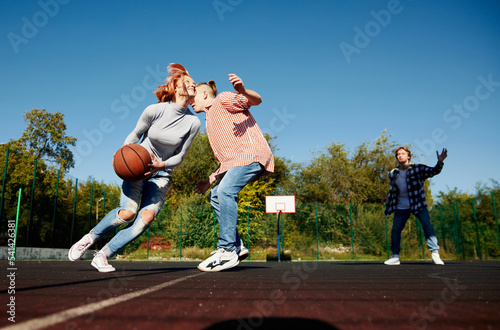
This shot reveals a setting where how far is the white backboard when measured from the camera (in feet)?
41.1

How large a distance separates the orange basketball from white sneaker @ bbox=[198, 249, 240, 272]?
1017mm

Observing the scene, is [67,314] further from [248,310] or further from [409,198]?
[409,198]

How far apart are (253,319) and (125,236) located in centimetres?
239

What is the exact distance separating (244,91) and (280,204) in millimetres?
9642

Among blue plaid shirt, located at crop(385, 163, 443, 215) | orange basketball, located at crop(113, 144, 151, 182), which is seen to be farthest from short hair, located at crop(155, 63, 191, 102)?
blue plaid shirt, located at crop(385, 163, 443, 215)

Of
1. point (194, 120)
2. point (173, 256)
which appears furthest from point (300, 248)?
point (194, 120)

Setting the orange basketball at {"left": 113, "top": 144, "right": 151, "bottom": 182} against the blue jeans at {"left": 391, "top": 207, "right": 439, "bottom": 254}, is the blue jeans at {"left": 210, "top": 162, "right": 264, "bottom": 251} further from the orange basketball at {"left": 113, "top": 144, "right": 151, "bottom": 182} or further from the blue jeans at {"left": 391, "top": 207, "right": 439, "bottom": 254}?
the blue jeans at {"left": 391, "top": 207, "right": 439, "bottom": 254}

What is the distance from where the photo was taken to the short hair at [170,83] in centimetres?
370

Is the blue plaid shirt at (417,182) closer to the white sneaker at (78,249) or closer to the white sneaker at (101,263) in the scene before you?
the white sneaker at (101,263)

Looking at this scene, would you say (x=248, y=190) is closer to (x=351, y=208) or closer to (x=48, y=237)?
(x=351, y=208)

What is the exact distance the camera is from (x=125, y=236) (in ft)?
10.4

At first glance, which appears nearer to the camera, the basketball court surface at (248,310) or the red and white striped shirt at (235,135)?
the basketball court surface at (248,310)

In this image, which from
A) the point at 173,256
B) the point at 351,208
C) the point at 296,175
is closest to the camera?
the point at 173,256

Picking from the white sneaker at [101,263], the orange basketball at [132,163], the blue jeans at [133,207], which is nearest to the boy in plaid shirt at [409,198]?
the blue jeans at [133,207]
